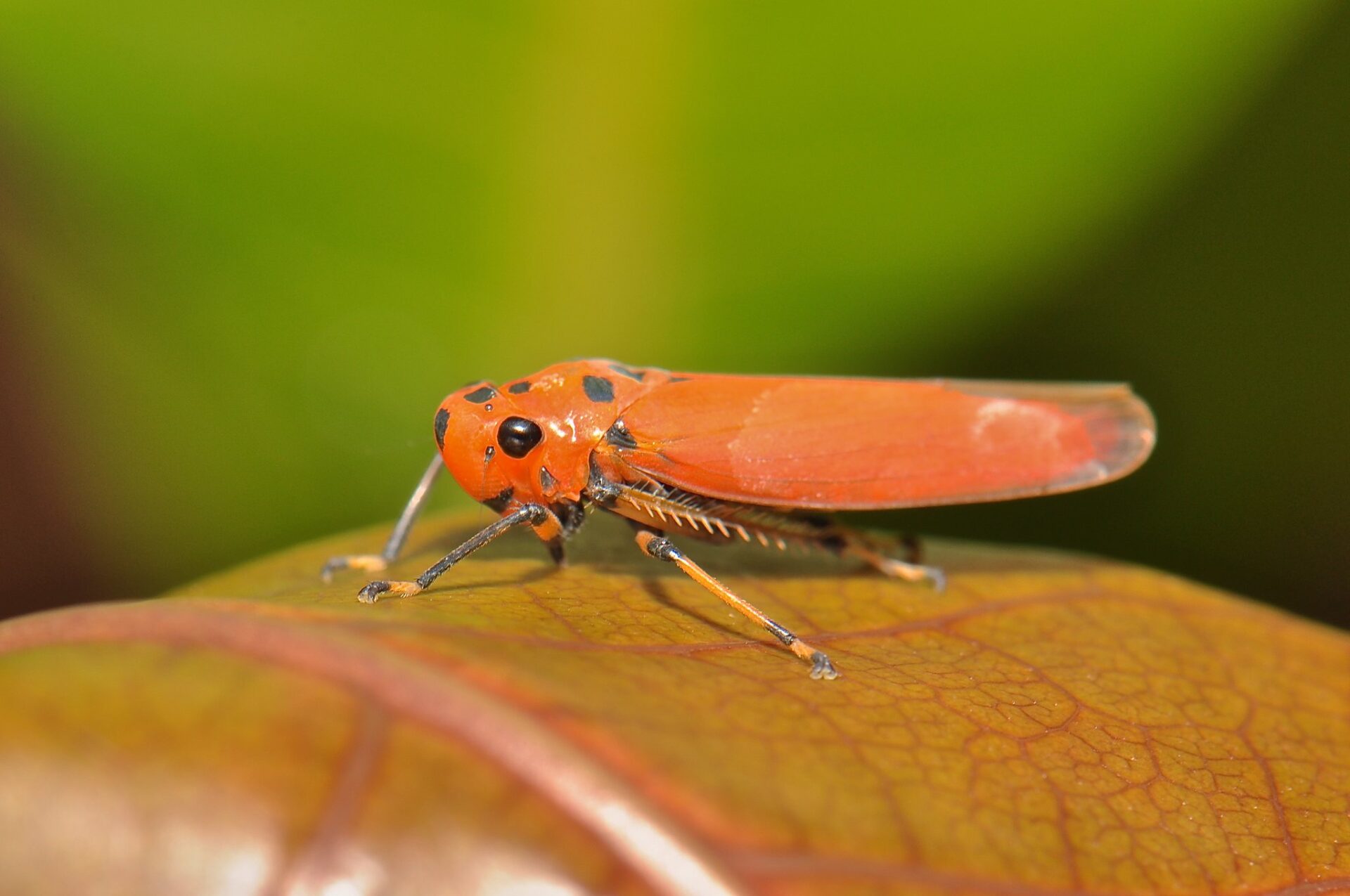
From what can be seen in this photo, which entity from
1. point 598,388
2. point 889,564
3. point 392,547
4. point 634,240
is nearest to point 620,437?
point 598,388

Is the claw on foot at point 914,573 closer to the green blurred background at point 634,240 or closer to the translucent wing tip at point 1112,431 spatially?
the translucent wing tip at point 1112,431

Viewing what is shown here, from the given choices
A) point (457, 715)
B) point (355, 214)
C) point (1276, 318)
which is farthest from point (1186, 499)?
point (457, 715)

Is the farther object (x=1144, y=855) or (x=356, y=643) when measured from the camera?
(x=1144, y=855)

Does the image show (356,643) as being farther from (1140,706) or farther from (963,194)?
(963,194)

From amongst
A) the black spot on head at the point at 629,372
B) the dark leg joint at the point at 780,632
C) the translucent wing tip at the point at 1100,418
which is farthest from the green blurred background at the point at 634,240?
the dark leg joint at the point at 780,632

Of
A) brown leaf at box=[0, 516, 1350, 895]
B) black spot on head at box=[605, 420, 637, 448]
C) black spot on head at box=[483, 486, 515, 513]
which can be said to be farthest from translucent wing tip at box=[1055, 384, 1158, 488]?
black spot on head at box=[483, 486, 515, 513]

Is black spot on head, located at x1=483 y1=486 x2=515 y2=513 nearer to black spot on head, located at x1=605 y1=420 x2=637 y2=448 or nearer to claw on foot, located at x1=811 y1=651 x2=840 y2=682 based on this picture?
black spot on head, located at x1=605 y1=420 x2=637 y2=448

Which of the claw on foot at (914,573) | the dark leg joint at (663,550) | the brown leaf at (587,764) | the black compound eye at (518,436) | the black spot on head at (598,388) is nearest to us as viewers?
the brown leaf at (587,764)

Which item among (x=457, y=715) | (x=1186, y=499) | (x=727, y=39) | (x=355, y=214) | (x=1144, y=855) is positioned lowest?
(x=1186, y=499)
